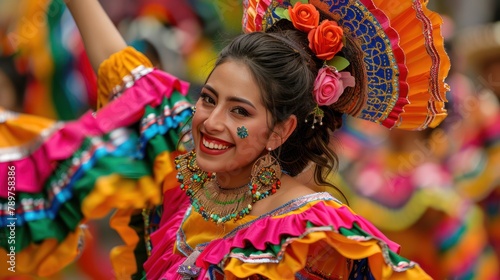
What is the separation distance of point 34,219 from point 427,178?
96.2 inches

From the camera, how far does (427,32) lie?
2.28 metres

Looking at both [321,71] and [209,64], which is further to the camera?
[209,64]

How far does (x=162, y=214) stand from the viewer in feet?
9.19

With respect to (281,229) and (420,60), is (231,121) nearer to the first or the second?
(281,229)

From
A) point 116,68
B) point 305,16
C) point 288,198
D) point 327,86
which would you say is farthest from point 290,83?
point 116,68

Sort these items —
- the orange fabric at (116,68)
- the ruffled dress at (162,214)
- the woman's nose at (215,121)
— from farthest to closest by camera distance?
the orange fabric at (116,68) → the woman's nose at (215,121) → the ruffled dress at (162,214)

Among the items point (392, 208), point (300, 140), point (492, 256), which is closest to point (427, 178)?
point (392, 208)

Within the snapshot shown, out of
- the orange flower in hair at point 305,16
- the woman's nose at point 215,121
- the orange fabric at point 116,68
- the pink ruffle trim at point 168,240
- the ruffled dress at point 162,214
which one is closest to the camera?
the ruffled dress at point 162,214

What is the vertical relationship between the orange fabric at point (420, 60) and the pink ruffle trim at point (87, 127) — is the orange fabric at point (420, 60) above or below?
Answer: above

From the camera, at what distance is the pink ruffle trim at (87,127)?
2.25m

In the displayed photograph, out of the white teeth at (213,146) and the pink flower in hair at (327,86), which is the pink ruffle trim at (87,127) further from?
the pink flower in hair at (327,86)

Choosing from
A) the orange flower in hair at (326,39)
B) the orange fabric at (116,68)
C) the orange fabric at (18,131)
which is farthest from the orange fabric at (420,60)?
the orange fabric at (18,131)

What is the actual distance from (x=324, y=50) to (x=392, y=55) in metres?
0.19

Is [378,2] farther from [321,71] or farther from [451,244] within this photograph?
[451,244]
